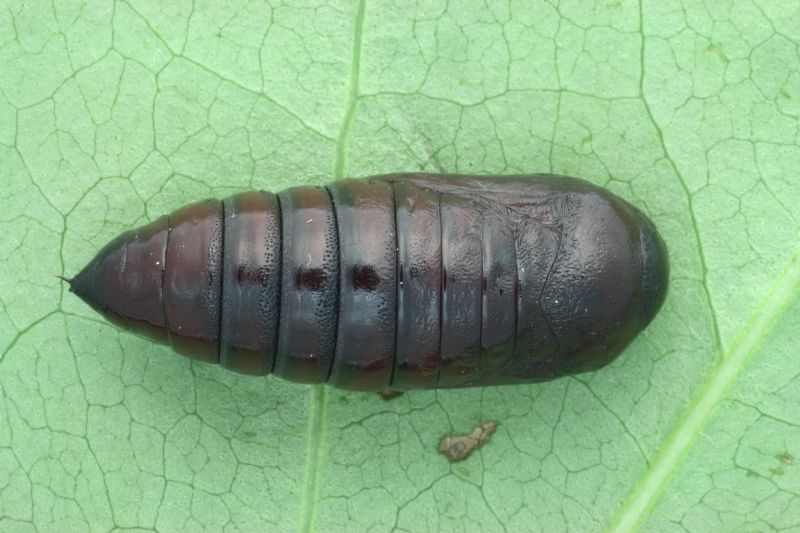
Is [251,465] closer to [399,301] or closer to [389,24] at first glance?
[399,301]

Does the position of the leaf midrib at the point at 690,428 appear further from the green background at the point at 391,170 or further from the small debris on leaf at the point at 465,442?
the small debris on leaf at the point at 465,442

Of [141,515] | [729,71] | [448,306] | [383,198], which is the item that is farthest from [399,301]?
[729,71]

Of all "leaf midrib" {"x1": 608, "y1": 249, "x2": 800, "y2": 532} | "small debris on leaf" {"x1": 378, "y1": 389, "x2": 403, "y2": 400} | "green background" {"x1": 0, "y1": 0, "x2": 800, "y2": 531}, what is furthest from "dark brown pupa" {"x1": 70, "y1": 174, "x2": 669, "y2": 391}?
"leaf midrib" {"x1": 608, "y1": 249, "x2": 800, "y2": 532}

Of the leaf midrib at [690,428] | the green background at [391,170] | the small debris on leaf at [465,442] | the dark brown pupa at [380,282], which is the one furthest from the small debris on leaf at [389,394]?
the leaf midrib at [690,428]

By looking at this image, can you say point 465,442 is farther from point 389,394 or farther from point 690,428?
point 690,428

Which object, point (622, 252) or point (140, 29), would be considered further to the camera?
point (140, 29)
